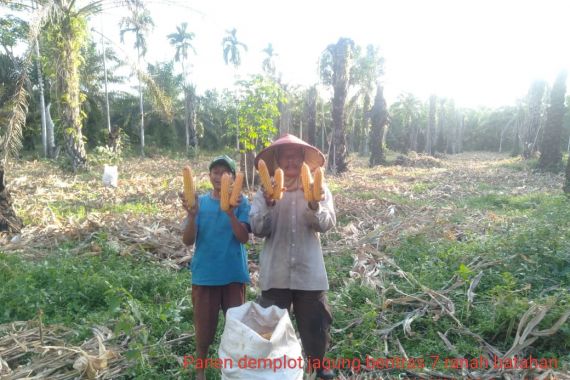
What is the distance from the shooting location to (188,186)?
239cm

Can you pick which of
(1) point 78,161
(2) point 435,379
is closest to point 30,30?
(1) point 78,161

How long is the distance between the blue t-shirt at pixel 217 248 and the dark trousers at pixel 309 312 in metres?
0.26

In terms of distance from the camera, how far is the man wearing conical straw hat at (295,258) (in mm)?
2537

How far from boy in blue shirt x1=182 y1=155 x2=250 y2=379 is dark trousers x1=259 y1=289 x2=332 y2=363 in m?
0.26

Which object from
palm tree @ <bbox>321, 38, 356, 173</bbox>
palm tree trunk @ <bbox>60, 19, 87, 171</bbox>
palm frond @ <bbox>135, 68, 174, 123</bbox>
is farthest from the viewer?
palm tree @ <bbox>321, 38, 356, 173</bbox>

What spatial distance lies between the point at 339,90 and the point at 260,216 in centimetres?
1421

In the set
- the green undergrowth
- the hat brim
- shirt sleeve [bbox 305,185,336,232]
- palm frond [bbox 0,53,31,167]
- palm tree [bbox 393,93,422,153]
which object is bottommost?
the green undergrowth

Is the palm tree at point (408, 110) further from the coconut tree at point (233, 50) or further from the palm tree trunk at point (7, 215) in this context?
the palm tree trunk at point (7, 215)

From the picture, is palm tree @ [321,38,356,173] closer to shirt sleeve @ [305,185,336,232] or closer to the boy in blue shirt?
the boy in blue shirt

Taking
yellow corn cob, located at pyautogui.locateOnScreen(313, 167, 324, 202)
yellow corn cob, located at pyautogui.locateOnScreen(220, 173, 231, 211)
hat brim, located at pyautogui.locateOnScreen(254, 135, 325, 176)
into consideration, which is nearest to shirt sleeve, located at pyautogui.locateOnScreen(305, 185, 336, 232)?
yellow corn cob, located at pyautogui.locateOnScreen(313, 167, 324, 202)

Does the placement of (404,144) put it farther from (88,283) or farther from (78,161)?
(88,283)

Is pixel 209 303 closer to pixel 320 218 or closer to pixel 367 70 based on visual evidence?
pixel 320 218

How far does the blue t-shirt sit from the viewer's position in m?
2.63

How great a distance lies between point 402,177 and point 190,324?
12.5 meters
